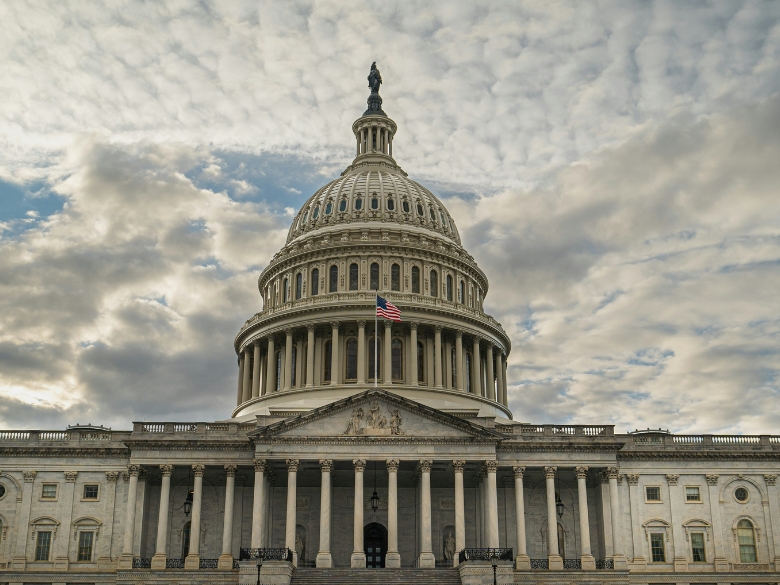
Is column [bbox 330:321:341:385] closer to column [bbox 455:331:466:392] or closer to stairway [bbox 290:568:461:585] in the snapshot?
column [bbox 455:331:466:392]

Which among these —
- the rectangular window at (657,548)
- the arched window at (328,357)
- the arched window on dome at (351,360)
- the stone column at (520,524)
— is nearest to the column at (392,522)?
the stone column at (520,524)

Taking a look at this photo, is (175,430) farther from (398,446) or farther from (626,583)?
(626,583)

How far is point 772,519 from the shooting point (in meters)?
66.1

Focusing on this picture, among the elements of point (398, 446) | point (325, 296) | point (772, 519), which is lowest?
point (772, 519)

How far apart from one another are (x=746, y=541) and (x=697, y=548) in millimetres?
3756

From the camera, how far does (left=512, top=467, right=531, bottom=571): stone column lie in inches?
2351

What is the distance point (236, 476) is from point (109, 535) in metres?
9.47

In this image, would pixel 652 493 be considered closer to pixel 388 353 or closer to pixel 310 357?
pixel 388 353

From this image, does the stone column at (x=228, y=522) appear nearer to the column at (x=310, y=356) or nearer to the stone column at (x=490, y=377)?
the column at (x=310, y=356)

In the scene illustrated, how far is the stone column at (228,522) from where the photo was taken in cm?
5931

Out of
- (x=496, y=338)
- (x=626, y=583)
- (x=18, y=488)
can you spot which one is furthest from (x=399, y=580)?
(x=496, y=338)

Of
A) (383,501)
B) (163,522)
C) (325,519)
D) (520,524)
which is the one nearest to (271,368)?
(383,501)

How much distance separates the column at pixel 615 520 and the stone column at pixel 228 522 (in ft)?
82.9

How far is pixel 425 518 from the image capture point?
59.5 meters
